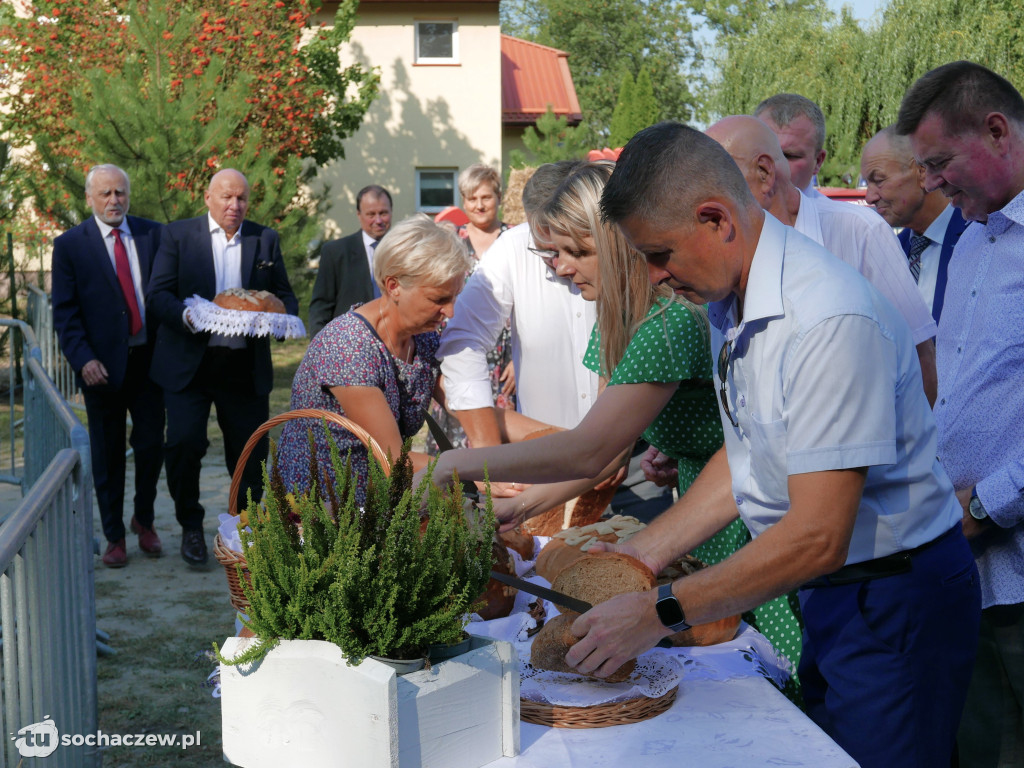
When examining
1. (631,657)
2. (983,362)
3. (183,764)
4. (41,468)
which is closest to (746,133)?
(983,362)

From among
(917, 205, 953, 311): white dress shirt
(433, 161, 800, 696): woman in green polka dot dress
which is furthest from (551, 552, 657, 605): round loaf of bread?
(917, 205, 953, 311): white dress shirt

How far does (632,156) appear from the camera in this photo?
5.31 ft

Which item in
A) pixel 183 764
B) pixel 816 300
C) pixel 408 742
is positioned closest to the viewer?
pixel 408 742

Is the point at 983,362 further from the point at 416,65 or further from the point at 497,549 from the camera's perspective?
the point at 416,65

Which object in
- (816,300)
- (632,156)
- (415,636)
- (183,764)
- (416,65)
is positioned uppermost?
(416,65)

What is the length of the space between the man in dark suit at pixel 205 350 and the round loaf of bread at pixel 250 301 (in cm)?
28

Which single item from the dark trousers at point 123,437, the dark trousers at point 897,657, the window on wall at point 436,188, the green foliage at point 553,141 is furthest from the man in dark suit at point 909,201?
the window on wall at point 436,188

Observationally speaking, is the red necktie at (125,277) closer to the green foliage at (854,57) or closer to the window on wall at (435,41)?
the green foliage at (854,57)

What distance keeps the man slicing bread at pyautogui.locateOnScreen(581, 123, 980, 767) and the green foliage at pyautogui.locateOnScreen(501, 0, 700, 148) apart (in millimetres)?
41864

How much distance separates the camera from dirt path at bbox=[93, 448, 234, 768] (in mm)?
3828

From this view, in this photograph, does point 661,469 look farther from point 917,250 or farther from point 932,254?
point 917,250

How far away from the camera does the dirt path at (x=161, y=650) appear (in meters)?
3.83

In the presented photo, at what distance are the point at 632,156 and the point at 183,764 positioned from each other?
298cm

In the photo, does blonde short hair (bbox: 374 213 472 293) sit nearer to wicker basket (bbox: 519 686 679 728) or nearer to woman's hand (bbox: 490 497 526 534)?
woman's hand (bbox: 490 497 526 534)
